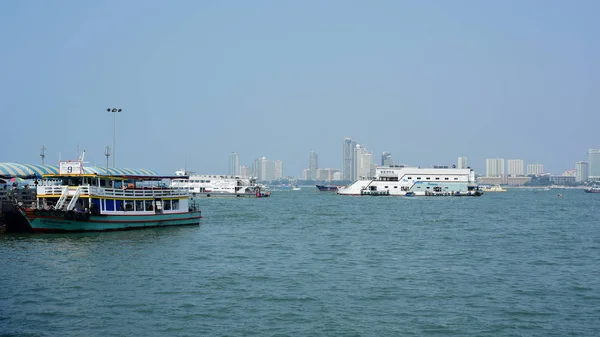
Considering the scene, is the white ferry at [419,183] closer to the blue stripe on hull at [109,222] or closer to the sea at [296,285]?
the blue stripe on hull at [109,222]

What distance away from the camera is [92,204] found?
44.2 meters

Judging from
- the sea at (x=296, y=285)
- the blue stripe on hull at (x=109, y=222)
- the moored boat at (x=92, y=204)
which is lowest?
the sea at (x=296, y=285)

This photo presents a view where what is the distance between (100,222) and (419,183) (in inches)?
3968

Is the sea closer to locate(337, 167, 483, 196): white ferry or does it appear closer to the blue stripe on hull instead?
the blue stripe on hull

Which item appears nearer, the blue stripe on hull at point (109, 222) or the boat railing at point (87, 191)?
the blue stripe on hull at point (109, 222)

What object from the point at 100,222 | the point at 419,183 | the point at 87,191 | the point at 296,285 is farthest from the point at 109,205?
the point at 419,183

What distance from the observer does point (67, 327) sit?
1898 cm

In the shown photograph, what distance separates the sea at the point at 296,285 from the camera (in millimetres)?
19516

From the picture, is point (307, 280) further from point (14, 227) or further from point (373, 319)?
point (14, 227)

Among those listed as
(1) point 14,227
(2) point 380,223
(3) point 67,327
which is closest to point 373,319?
(3) point 67,327

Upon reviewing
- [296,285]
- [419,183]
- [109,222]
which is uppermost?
[419,183]

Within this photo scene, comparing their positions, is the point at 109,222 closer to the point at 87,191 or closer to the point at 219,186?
the point at 87,191

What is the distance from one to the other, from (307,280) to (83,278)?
31.5ft

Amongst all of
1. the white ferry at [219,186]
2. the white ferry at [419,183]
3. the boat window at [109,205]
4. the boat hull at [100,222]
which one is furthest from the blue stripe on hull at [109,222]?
the white ferry at [419,183]
